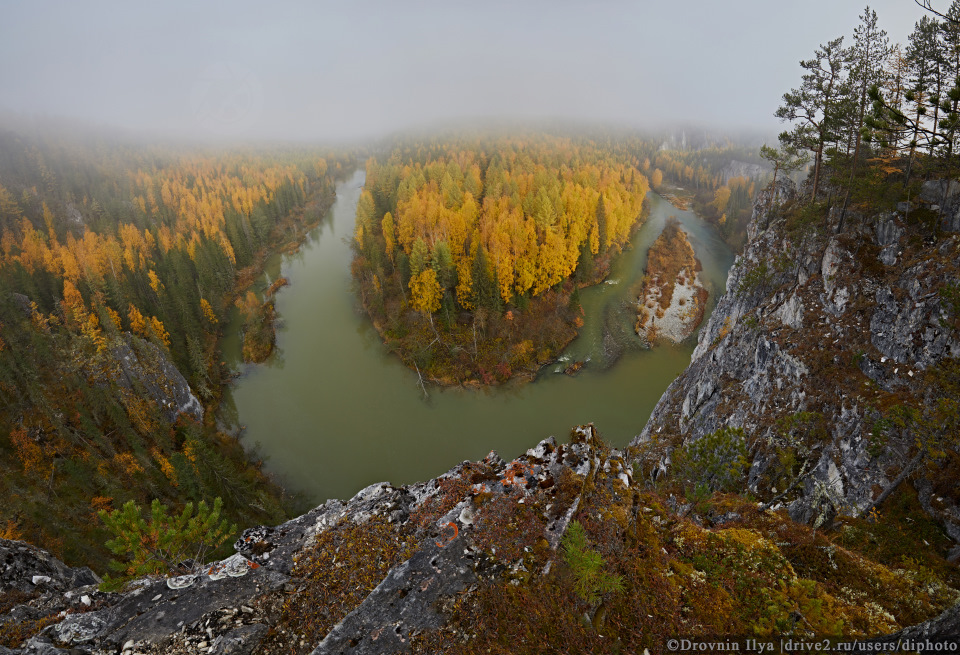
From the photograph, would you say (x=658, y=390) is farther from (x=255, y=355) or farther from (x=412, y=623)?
(x=255, y=355)

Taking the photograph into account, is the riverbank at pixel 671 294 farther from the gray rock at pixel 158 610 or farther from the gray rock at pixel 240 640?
the gray rock at pixel 240 640

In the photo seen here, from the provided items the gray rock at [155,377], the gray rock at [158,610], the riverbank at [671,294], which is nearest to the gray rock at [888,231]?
the riverbank at [671,294]

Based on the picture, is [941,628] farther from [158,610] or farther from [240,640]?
[158,610]

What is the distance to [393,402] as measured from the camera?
3562cm

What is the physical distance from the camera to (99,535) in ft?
72.5

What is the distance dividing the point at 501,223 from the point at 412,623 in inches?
1596

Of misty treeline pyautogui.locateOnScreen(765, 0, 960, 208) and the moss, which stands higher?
misty treeline pyautogui.locateOnScreen(765, 0, 960, 208)

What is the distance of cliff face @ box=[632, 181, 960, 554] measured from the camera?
1192 cm

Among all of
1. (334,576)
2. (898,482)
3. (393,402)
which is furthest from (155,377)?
(898,482)

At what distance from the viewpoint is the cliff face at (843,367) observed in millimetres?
11922

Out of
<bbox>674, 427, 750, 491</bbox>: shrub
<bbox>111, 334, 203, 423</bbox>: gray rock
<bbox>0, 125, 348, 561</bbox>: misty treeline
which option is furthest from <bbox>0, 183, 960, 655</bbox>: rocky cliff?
<bbox>111, 334, 203, 423</bbox>: gray rock

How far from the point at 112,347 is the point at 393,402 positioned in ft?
81.0

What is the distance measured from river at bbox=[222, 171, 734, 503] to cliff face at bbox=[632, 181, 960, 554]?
38.3ft

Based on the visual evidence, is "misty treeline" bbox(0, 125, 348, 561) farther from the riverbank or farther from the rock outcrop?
the riverbank
